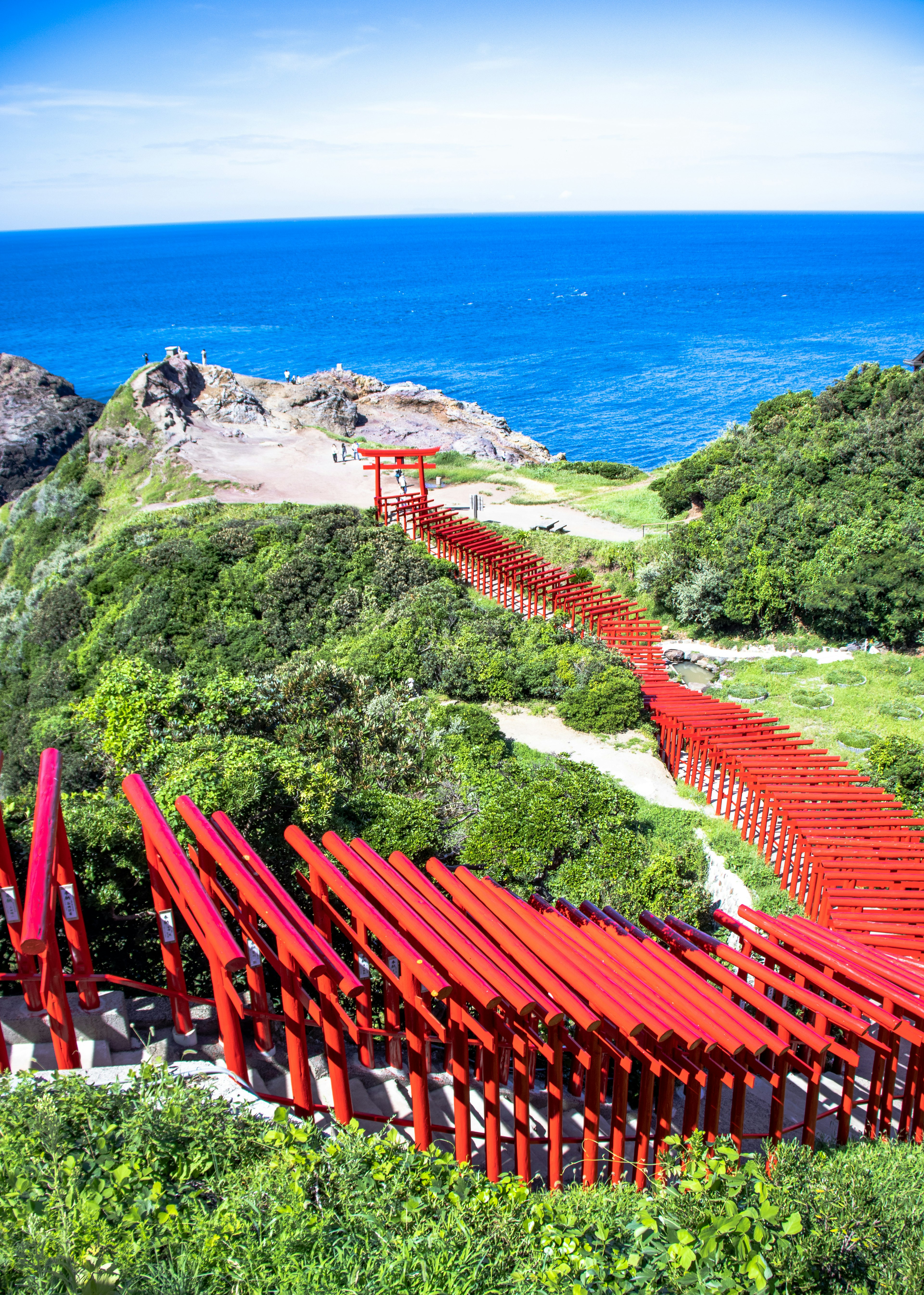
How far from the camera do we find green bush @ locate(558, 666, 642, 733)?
58.0ft

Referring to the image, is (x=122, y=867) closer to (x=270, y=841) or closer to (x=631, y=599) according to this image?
(x=270, y=841)

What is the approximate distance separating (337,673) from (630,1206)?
1232 centimetres

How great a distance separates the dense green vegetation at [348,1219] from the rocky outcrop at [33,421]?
6216 centimetres

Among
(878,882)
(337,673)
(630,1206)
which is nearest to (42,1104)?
(630,1206)

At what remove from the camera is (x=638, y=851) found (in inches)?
481

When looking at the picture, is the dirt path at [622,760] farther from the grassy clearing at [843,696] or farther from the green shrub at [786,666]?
the green shrub at [786,666]

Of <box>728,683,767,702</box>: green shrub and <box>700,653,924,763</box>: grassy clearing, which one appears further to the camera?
<box>728,683,767,702</box>: green shrub

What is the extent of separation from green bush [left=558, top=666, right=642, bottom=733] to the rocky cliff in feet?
79.9

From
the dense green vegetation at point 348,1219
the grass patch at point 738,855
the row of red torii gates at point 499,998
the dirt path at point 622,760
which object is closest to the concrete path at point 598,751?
the dirt path at point 622,760

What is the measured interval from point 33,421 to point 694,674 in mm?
57059

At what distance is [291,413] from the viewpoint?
43.3 meters

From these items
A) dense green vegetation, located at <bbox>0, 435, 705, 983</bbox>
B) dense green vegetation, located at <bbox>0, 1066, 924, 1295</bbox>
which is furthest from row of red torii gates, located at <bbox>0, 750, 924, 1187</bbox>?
dense green vegetation, located at <bbox>0, 435, 705, 983</bbox>

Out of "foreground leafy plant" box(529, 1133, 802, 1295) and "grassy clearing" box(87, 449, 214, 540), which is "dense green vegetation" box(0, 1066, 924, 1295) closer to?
"foreground leafy plant" box(529, 1133, 802, 1295)

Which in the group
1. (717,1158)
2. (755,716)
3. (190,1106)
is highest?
(755,716)
